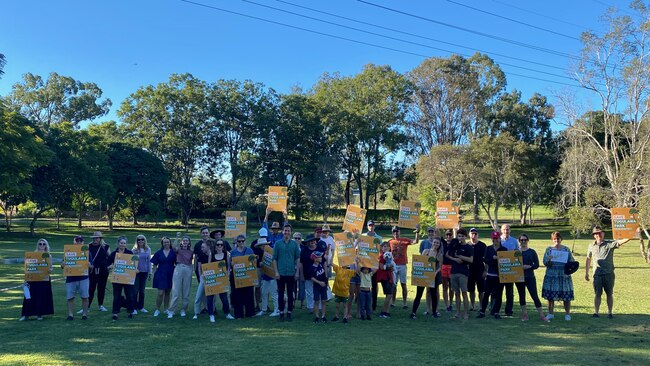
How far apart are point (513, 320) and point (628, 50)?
26278 mm

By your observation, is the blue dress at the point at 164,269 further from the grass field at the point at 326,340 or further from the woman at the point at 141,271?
the grass field at the point at 326,340

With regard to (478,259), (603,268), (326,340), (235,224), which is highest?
(235,224)

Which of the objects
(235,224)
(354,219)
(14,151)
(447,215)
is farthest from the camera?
(14,151)

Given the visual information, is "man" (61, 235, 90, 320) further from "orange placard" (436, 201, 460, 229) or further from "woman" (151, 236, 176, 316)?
"orange placard" (436, 201, 460, 229)

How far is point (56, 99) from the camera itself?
238 feet

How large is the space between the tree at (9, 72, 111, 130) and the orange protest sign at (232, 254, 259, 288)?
2733 inches

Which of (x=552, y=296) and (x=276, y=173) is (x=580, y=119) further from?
(x=276, y=173)

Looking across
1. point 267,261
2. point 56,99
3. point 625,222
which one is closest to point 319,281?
point 267,261

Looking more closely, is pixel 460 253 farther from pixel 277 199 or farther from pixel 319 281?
pixel 277 199

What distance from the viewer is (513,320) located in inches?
390

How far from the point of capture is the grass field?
7.14 m

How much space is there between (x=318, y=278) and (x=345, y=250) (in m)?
0.86

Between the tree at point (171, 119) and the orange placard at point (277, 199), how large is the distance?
40.6m

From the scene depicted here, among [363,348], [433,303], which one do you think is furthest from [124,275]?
[433,303]
